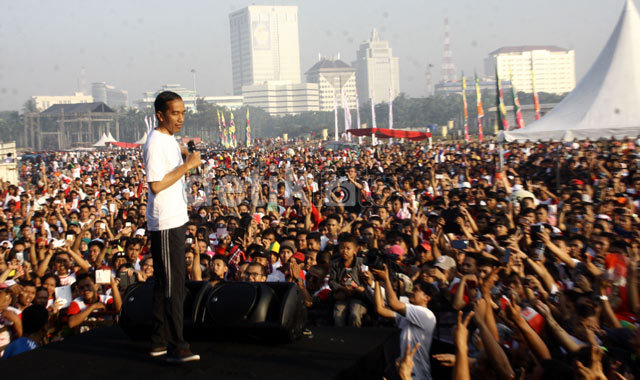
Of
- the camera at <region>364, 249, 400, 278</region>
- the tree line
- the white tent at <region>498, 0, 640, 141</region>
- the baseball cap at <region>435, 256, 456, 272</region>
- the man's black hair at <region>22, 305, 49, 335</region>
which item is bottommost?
the man's black hair at <region>22, 305, 49, 335</region>

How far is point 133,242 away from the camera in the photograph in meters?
7.80

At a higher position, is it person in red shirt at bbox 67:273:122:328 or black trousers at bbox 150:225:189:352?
black trousers at bbox 150:225:189:352

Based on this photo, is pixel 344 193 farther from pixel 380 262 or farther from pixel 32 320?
pixel 32 320

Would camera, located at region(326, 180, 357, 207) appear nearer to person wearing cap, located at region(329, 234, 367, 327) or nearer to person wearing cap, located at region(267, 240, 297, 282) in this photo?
person wearing cap, located at region(267, 240, 297, 282)

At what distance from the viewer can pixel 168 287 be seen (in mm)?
3516

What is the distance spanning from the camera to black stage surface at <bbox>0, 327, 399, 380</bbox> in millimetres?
3285

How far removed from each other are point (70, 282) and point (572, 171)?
12302mm

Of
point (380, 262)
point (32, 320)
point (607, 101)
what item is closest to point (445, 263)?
point (380, 262)

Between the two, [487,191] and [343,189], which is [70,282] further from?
[487,191]

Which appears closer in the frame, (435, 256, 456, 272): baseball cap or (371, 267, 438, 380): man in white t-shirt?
(371, 267, 438, 380): man in white t-shirt

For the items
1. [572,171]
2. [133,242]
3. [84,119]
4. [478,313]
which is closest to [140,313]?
[478,313]

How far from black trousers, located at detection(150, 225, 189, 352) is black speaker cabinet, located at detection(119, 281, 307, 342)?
0.31 m

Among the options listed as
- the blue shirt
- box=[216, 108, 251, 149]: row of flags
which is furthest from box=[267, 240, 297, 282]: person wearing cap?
box=[216, 108, 251, 149]: row of flags

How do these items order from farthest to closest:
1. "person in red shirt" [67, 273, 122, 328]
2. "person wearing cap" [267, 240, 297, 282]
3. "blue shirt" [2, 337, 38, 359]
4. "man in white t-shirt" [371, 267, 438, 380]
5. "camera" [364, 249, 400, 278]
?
1. "person wearing cap" [267, 240, 297, 282]
2. "person in red shirt" [67, 273, 122, 328]
3. "camera" [364, 249, 400, 278]
4. "blue shirt" [2, 337, 38, 359]
5. "man in white t-shirt" [371, 267, 438, 380]
